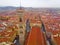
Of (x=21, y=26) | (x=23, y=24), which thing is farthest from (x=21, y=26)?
(x=23, y=24)

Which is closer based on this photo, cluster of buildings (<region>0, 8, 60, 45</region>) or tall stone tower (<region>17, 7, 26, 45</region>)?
cluster of buildings (<region>0, 8, 60, 45</region>)

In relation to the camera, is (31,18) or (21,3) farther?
(31,18)

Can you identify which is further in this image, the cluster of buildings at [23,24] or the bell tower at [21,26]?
the bell tower at [21,26]

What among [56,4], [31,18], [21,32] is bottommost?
[21,32]

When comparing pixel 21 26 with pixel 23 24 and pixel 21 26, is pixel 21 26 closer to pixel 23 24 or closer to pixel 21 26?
pixel 21 26

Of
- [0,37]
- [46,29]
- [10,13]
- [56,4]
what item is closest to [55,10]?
[56,4]

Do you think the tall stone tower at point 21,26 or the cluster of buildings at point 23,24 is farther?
the tall stone tower at point 21,26

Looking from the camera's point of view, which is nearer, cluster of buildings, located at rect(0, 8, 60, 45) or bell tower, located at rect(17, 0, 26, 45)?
cluster of buildings, located at rect(0, 8, 60, 45)

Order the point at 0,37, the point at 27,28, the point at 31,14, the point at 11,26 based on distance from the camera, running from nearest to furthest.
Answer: the point at 0,37 → the point at 11,26 → the point at 31,14 → the point at 27,28

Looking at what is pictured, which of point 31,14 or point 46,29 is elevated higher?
point 31,14

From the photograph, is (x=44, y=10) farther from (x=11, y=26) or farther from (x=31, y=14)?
(x=11, y=26)

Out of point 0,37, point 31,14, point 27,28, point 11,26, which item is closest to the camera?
point 0,37
